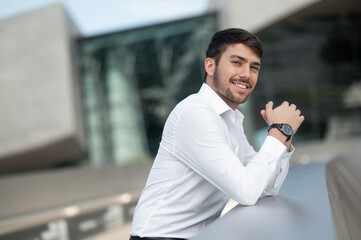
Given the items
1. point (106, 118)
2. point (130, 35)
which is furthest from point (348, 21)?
point (106, 118)

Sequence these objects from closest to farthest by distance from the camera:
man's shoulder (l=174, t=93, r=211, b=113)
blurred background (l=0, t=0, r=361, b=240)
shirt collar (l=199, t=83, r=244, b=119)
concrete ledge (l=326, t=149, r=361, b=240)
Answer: concrete ledge (l=326, t=149, r=361, b=240), man's shoulder (l=174, t=93, r=211, b=113), shirt collar (l=199, t=83, r=244, b=119), blurred background (l=0, t=0, r=361, b=240)

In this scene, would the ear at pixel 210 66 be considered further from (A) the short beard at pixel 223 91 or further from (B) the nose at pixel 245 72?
(B) the nose at pixel 245 72

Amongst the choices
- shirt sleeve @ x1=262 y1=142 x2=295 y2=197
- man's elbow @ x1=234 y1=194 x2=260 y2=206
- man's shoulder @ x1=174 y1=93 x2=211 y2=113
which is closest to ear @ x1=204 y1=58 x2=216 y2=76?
man's shoulder @ x1=174 y1=93 x2=211 y2=113

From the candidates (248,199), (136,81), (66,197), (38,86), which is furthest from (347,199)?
(38,86)

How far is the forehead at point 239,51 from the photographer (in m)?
2.09

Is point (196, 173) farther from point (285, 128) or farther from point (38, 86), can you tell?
point (38, 86)

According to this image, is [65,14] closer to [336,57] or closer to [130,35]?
[130,35]

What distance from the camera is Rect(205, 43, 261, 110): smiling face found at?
2102 mm

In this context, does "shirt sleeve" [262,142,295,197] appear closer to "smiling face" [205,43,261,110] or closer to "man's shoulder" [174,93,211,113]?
"smiling face" [205,43,261,110]

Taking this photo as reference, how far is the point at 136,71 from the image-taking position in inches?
884

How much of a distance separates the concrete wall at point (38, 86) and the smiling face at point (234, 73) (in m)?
20.3

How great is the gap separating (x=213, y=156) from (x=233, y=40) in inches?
23.4

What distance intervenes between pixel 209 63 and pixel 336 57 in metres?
23.2

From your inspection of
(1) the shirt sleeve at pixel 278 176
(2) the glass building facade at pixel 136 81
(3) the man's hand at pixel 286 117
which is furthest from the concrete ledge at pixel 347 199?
(2) the glass building facade at pixel 136 81
